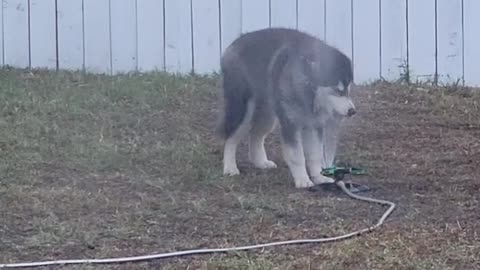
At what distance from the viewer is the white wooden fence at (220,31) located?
905 cm

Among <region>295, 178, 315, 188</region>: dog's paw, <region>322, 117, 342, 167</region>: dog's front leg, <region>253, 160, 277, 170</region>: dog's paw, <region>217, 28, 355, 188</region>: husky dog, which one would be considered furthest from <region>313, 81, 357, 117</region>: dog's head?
<region>253, 160, 277, 170</region>: dog's paw

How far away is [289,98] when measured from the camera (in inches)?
257

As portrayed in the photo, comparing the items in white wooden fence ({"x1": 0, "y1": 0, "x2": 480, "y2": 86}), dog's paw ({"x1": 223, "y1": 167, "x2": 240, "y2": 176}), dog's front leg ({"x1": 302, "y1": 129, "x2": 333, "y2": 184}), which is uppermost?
white wooden fence ({"x1": 0, "y1": 0, "x2": 480, "y2": 86})

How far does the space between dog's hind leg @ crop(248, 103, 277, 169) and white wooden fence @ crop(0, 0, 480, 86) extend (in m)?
2.20

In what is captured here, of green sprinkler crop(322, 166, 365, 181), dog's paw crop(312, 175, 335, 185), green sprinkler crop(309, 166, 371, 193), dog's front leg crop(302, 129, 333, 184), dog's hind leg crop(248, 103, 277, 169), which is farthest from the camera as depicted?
dog's hind leg crop(248, 103, 277, 169)

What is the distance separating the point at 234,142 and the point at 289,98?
1.64 feet

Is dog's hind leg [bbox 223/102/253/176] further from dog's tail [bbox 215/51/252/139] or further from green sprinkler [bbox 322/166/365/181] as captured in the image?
green sprinkler [bbox 322/166/365/181]

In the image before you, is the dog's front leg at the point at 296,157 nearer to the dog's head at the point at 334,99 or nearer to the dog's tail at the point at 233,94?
the dog's head at the point at 334,99

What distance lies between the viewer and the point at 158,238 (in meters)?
5.28

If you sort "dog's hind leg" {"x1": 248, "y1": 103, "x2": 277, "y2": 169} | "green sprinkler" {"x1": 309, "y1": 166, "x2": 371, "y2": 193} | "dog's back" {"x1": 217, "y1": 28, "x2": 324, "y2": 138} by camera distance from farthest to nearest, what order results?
"dog's hind leg" {"x1": 248, "y1": 103, "x2": 277, "y2": 169}
"dog's back" {"x1": 217, "y1": 28, "x2": 324, "y2": 138}
"green sprinkler" {"x1": 309, "y1": 166, "x2": 371, "y2": 193}

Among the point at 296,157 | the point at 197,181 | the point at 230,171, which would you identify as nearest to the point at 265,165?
the point at 230,171

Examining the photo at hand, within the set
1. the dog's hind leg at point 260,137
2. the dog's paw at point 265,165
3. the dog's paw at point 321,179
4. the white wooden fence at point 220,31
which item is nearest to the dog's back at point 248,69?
the dog's hind leg at point 260,137

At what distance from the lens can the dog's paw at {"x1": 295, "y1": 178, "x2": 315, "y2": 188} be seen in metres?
6.39

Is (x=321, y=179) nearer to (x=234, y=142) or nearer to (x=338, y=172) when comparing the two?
(x=338, y=172)
